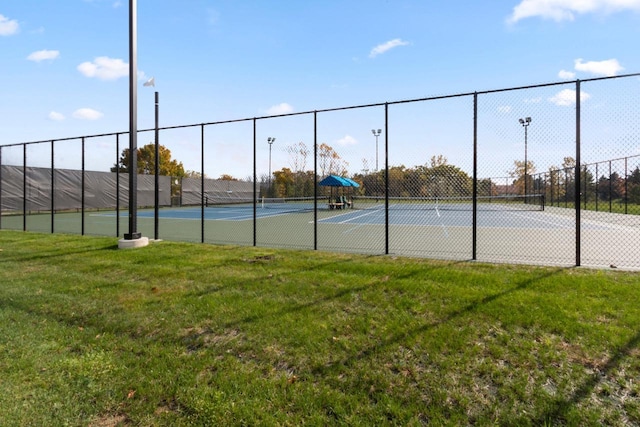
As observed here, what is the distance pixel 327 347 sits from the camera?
3.19 meters

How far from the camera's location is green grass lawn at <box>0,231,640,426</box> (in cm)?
240

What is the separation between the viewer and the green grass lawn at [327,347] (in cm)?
240

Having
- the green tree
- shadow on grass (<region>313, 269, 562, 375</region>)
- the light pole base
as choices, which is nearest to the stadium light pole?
the light pole base

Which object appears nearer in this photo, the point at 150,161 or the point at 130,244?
the point at 130,244

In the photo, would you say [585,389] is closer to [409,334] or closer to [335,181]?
[409,334]

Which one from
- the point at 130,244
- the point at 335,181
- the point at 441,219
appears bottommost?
the point at 130,244

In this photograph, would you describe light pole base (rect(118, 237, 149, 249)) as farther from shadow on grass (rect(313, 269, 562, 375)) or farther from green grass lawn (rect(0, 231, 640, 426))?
shadow on grass (rect(313, 269, 562, 375))

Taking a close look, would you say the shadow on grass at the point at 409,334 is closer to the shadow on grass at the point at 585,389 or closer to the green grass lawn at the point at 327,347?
the green grass lawn at the point at 327,347

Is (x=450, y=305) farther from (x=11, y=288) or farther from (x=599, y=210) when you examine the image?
(x=599, y=210)

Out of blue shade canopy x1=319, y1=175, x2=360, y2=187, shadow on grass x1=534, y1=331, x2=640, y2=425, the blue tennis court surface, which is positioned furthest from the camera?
blue shade canopy x1=319, y1=175, x2=360, y2=187

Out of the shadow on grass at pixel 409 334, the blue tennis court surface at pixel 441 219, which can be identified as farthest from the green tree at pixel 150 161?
the shadow on grass at pixel 409 334

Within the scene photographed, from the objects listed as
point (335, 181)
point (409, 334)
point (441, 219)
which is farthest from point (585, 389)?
point (335, 181)

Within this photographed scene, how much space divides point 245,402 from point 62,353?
187 centimetres

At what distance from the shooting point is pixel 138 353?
3215 millimetres
